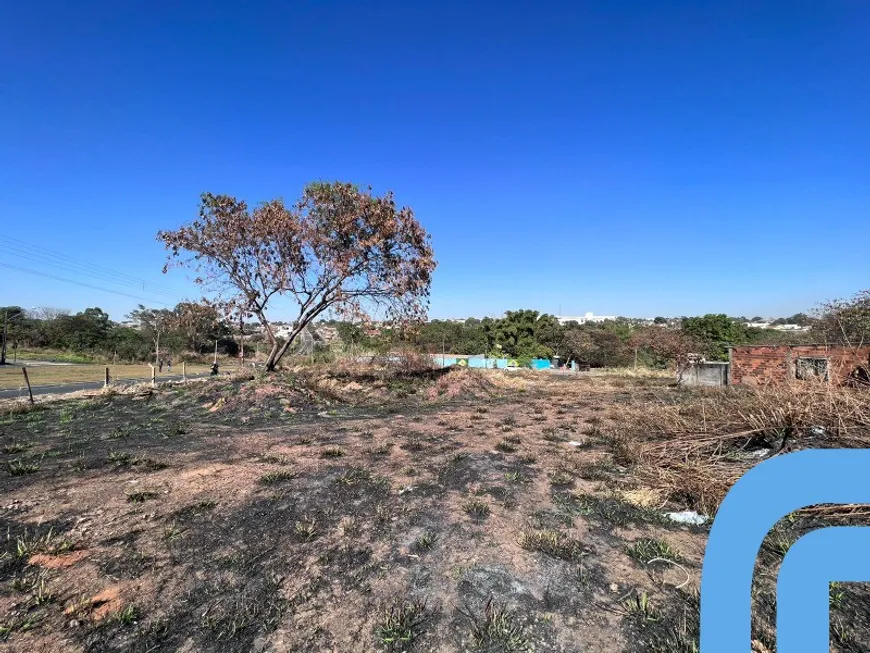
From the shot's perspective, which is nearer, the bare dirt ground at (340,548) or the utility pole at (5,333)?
the bare dirt ground at (340,548)

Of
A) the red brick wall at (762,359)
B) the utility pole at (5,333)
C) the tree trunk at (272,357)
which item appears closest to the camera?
the tree trunk at (272,357)

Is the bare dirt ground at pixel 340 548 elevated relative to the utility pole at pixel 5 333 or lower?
lower

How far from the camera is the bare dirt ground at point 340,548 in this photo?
2.00 meters

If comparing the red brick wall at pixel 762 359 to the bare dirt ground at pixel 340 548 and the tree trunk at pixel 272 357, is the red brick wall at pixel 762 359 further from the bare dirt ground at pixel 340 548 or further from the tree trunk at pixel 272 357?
the tree trunk at pixel 272 357

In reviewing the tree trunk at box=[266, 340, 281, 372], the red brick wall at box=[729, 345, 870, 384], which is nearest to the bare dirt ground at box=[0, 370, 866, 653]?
→ the tree trunk at box=[266, 340, 281, 372]

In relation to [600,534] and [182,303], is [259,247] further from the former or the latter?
[600,534]

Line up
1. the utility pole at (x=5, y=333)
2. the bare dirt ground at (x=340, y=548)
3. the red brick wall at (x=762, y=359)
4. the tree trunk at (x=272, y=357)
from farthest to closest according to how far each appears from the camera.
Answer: the utility pole at (x=5, y=333), the red brick wall at (x=762, y=359), the tree trunk at (x=272, y=357), the bare dirt ground at (x=340, y=548)

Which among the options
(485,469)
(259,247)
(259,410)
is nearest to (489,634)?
(485,469)

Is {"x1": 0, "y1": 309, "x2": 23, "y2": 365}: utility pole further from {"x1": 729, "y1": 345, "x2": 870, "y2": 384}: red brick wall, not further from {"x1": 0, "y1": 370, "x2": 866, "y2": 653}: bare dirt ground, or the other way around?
{"x1": 729, "y1": 345, "x2": 870, "y2": 384}: red brick wall

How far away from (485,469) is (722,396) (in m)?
3.88

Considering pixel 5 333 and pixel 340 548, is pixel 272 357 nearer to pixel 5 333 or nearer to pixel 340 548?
pixel 340 548

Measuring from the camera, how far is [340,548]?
278 cm

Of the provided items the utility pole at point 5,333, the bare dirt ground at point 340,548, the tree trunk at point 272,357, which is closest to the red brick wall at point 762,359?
the bare dirt ground at point 340,548

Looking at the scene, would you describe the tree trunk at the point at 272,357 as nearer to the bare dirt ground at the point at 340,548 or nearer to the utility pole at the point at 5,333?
the bare dirt ground at the point at 340,548
